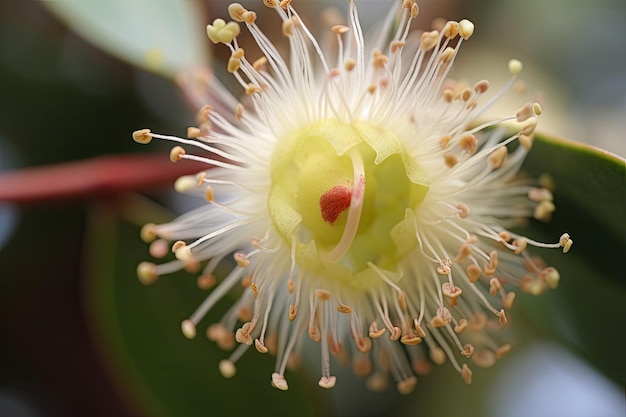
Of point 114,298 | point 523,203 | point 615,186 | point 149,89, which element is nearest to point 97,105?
point 149,89

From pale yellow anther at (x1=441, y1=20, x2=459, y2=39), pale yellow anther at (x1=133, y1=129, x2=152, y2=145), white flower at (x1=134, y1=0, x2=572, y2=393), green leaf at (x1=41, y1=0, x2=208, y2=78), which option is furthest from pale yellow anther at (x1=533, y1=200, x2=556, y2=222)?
green leaf at (x1=41, y1=0, x2=208, y2=78)

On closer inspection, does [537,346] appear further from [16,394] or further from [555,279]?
[16,394]

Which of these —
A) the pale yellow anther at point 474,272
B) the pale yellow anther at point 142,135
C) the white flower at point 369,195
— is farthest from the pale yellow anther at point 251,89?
the pale yellow anther at point 474,272

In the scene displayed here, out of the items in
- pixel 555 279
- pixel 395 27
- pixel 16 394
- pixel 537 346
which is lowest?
pixel 537 346

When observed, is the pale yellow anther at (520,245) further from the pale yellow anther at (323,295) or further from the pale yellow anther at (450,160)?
the pale yellow anther at (323,295)

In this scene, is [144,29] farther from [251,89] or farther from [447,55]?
[447,55]

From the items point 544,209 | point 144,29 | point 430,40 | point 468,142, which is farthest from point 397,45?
point 144,29
